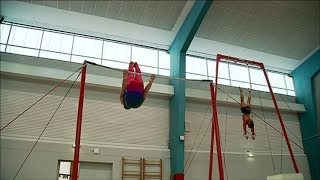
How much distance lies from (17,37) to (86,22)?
6.83 feet

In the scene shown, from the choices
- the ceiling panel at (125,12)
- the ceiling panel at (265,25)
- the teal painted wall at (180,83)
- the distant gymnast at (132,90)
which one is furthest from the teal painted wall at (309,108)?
the distant gymnast at (132,90)

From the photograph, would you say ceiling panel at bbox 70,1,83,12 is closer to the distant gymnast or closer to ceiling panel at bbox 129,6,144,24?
ceiling panel at bbox 129,6,144,24

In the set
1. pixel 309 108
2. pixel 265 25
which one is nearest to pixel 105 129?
pixel 265 25

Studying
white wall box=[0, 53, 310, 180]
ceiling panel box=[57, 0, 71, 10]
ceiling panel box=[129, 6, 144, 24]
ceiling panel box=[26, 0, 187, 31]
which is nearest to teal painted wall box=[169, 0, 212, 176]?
white wall box=[0, 53, 310, 180]

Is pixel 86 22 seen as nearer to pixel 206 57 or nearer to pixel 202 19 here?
pixel 202 19

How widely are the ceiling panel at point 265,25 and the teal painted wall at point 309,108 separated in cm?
82

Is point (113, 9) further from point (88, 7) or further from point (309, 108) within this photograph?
point (309, 108)

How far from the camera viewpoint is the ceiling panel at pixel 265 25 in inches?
373

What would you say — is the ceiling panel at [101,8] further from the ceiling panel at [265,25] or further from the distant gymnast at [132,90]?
the distant gymnast at [132,90]

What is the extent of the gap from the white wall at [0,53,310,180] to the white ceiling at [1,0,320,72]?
58.9 inches

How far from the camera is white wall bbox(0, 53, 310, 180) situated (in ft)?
26.8

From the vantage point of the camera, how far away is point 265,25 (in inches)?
401

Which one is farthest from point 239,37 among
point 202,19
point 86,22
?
point 86,22

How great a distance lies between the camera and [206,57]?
11461 mm
